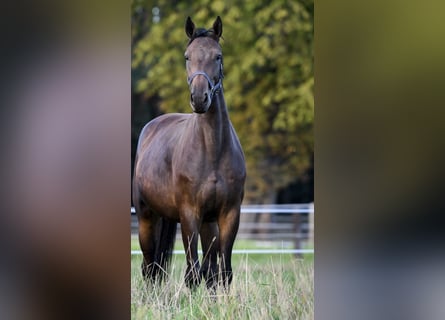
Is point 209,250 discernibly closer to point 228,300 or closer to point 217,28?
point 228,300

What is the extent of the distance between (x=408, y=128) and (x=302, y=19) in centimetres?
508

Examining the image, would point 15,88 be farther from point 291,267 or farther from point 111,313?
point 291,267

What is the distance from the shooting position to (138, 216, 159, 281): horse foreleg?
183 inches

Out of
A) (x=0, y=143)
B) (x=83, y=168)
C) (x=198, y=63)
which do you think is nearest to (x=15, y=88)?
(x=0, y=143)

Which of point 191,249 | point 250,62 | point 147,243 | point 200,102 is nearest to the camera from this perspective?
point 200,102

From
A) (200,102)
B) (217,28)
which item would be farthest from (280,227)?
(200,102)

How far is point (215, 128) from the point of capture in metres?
4.21

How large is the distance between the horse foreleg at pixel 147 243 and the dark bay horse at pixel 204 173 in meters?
0.07

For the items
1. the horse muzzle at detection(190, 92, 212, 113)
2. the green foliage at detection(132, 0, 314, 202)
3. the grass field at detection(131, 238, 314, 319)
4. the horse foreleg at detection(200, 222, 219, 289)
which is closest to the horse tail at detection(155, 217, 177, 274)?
the grass field at detection(131, 238, 314, 319)

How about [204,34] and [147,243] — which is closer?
[204,34]

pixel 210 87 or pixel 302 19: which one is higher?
pixel 302 19

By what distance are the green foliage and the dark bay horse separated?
12.2 feet

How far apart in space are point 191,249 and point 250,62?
4.68 metres

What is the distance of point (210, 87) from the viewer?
3.99 metres
